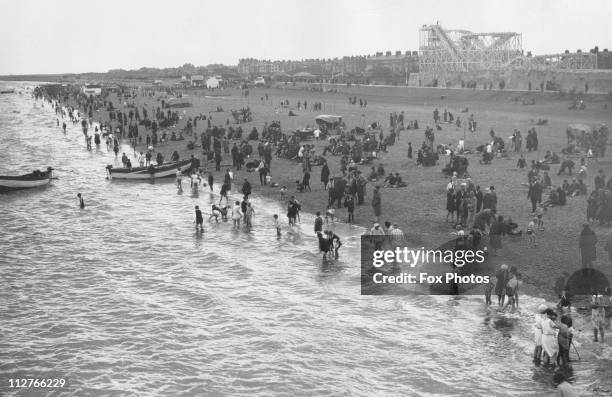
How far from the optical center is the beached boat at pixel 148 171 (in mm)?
37844

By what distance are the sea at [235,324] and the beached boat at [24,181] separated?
34.8 ft

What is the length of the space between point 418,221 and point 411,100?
53.0 meters

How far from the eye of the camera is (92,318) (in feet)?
58.4

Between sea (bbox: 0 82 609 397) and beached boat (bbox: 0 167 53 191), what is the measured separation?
34.8 ft

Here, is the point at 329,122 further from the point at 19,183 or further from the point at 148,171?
the point at 19,183

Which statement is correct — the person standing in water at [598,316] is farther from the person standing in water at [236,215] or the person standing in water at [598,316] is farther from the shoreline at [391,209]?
the person standing in water at [236,215]

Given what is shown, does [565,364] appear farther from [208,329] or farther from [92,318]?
[92,318]

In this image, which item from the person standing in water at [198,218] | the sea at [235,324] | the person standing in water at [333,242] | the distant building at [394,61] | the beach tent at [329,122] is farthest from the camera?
the distant building at [394,61]

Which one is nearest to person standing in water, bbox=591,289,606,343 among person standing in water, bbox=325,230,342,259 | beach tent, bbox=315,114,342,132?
person standing in water, bbox=325,230,342,259

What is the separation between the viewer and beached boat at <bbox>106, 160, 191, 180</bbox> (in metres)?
37.8

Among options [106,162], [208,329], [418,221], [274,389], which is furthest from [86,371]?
[106,162]

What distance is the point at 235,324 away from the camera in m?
16.8

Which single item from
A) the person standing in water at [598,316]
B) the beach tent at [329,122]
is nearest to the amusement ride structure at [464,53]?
the beach tent at [329,122]

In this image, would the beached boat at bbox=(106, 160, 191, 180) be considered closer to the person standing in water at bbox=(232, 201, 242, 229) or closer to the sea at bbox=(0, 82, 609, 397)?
the sea at bbox=(0, 82, 609, 397)
